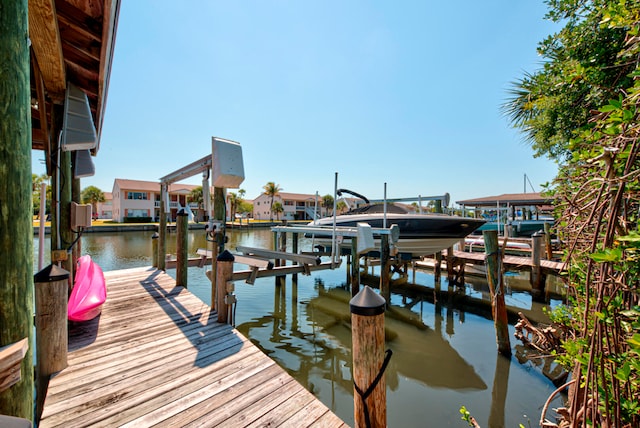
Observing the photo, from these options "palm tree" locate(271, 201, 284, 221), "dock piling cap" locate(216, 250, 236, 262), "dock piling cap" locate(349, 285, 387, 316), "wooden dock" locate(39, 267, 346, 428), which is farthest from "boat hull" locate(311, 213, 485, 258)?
"palm tree" locate(271, 201, 284, 221)

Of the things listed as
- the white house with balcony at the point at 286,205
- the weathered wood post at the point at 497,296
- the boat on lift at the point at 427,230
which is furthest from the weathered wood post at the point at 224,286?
the white house with balcony at the point at 286,205

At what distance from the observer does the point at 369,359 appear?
200 cm

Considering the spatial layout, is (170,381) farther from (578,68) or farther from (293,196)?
(293,196)

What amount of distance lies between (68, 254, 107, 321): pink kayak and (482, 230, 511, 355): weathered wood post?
723 centimetres

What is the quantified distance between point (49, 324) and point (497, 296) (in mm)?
7140

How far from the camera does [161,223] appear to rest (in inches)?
287

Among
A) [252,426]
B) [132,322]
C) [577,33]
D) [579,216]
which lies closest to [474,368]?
[579,216]

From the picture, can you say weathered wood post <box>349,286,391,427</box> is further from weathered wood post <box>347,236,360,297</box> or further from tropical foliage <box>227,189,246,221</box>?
tropical foliage <box>227,189,246,221</box>

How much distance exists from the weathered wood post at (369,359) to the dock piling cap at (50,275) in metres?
3.07

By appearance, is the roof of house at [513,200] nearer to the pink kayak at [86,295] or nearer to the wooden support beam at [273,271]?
the wooden support beam at [273,271]

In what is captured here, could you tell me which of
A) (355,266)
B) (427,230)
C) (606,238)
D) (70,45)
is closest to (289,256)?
(355,266)

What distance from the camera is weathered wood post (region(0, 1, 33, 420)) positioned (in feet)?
4.48

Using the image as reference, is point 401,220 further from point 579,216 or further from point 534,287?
point 579,216

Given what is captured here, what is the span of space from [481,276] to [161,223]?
12.7m
